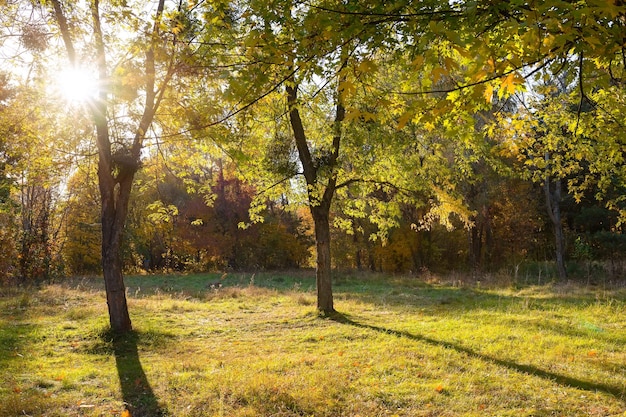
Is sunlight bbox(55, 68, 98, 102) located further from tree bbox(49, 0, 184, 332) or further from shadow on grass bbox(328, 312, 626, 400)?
shadow on grass bbox(328, 312, 626, 400)

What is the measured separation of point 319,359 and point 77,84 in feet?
22.1

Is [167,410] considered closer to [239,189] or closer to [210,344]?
[210,344]

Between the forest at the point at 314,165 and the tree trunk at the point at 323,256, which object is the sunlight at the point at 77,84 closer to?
the forest at the point at 314,165

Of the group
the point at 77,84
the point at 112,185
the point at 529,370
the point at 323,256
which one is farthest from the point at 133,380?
the point at 323,256

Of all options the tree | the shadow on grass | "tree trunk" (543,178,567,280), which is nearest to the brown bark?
the tree

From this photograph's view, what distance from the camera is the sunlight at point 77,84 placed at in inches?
318

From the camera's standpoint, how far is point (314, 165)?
11.6 metres

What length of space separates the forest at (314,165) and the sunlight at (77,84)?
0.14 feet

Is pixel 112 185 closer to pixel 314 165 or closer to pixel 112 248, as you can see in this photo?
pixel 112 248

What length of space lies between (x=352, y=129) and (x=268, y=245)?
23.0 m

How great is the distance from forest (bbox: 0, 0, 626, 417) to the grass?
5 centimetres

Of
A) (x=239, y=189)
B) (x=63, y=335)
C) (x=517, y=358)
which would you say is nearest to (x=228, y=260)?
(x=239, y=189)

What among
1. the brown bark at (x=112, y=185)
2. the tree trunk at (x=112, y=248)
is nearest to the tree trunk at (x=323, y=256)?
the brown bark at (x=112, y=185)

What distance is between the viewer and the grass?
4.79 meters
